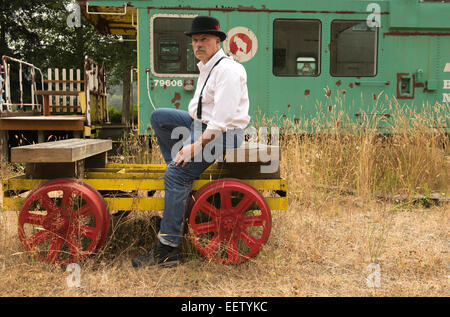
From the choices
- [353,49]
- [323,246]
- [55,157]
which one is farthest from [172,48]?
[323,246]

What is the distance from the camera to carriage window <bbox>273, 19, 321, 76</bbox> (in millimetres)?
6719

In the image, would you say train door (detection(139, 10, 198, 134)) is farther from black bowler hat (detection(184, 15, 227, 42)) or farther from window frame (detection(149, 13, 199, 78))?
black bowler hat (detection(184, 15, 227, 42))

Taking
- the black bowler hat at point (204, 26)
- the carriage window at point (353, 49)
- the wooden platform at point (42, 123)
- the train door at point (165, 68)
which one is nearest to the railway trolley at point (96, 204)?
the black bowler hat at point (204, 26)

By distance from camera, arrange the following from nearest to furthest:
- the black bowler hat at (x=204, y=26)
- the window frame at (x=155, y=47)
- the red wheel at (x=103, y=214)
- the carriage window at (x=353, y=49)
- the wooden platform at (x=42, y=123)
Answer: the black bowler hat at (x=204, y=26), the red wheel at (x=103, y=214), the wooden platform at (x=42, y=123), the window frame at (x=155, y=47), the carriage window at (x=353, y=49)

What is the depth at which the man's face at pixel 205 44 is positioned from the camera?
289cm

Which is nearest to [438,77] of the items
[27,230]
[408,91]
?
[408,91]

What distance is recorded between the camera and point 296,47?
682 cm

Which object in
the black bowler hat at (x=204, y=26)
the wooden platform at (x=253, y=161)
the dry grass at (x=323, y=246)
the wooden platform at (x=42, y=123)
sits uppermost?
the black bowler hat at (x=204, y=26)

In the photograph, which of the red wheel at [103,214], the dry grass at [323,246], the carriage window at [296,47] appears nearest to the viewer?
the dry grass at [323,246]

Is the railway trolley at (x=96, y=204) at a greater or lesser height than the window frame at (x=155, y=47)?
lesser

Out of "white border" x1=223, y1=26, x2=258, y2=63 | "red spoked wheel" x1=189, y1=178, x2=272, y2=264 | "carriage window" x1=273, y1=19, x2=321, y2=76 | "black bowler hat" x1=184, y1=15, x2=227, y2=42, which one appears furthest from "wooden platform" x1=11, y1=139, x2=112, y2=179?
"carriage window" x1=273, y1=19, x2=321, y2=76

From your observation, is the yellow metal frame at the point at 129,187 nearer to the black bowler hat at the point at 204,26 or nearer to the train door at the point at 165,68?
the black bowler hat at the point at 204,26

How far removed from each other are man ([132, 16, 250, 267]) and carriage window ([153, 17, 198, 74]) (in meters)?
3.75

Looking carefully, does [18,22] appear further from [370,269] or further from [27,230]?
[370,269]
